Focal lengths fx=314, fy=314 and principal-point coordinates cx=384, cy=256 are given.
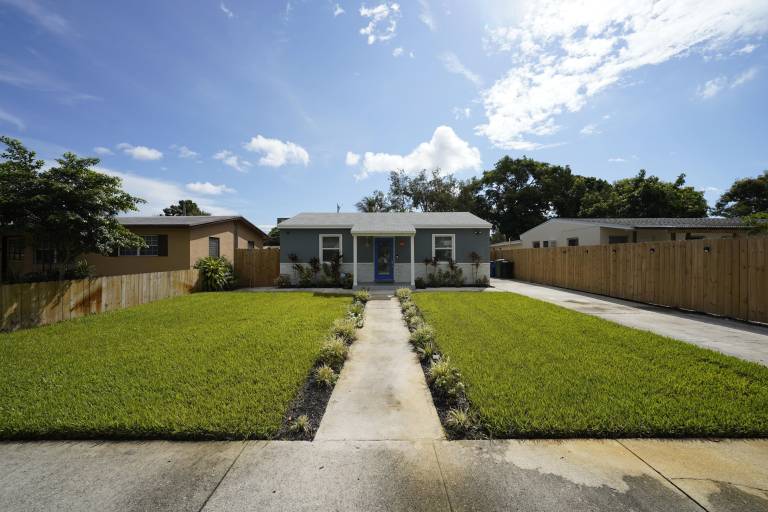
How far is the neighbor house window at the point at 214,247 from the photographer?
1550cm

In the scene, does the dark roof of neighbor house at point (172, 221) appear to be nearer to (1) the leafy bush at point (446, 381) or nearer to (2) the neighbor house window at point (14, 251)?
(2) the neighbor house window at point (14, 251)

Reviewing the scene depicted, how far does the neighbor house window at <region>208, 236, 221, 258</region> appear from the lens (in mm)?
15498

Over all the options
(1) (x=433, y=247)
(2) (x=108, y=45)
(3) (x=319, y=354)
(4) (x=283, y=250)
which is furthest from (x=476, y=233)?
(2) (x=108, y=45)

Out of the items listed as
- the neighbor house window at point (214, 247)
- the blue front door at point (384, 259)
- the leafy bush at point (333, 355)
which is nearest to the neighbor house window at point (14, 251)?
the neighbor house window at point (214, 247)

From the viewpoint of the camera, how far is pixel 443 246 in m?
14.9

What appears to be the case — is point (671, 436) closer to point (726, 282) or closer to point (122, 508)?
point (122, 508)

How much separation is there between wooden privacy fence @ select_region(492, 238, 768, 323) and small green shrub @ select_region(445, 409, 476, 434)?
7.92 m

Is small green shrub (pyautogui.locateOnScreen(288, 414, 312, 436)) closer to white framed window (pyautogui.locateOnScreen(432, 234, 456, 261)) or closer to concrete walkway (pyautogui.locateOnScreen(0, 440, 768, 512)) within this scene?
concrete walkway (pyautogui.locateOnScreen(0, 440, 768, 512))

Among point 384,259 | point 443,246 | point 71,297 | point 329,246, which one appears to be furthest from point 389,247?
point 71,297

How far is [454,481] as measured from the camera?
2312mm

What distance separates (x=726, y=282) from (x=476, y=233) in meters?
8.50

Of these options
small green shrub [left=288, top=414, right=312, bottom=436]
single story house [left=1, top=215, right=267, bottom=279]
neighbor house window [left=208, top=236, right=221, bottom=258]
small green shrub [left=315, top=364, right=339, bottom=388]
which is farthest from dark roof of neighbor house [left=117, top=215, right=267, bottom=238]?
small green shrub [left=288, top=414, right=312, bottom=436]

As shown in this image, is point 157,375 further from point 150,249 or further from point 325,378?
point 150,249

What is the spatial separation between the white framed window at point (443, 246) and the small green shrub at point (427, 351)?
968cm
